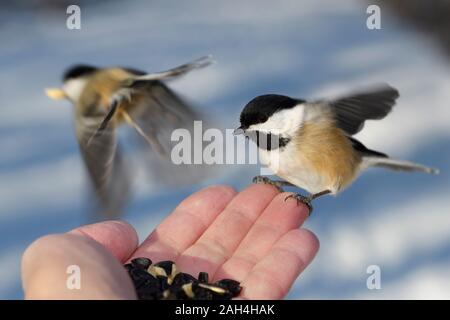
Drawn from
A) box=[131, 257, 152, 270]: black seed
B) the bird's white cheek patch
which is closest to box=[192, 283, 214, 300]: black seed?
box=[131, 257, 152, 270]: black seed

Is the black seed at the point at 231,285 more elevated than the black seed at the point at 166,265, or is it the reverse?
the black seed at the point at 166,265

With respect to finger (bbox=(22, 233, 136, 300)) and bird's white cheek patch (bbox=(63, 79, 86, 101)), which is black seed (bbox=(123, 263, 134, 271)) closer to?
finger (bbox=(22, 233, 136, 300))

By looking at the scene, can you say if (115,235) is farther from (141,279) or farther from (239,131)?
(239,131)

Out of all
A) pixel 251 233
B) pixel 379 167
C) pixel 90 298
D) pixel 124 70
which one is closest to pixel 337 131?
pixel 379 167

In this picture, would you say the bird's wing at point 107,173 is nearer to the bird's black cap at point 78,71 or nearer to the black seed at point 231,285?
the bird's black cap at point 78,71

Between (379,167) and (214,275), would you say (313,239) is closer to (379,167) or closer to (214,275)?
(214,275)

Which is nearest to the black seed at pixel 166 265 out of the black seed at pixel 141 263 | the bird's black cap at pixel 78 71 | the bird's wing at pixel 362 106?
the black seed at pixel 141 263

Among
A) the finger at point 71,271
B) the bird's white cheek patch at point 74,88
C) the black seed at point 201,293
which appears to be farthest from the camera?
the bird's white cheek patch at point 74,88
